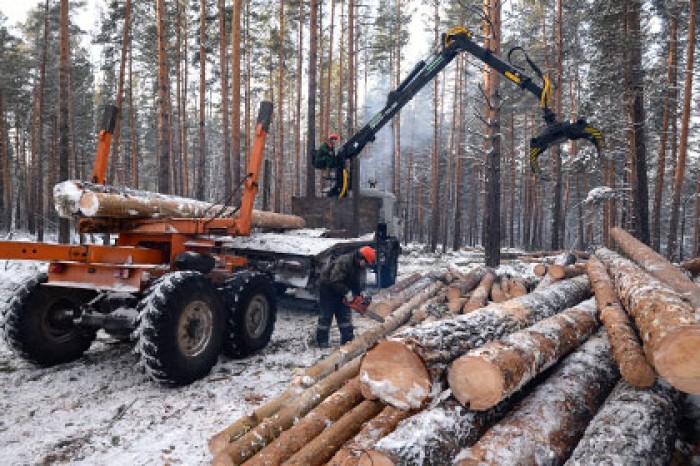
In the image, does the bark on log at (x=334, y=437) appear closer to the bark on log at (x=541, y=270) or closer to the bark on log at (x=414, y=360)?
the bark on log at (x=414, y=360)

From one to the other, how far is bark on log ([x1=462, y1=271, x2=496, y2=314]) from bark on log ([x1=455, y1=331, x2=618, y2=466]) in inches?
143

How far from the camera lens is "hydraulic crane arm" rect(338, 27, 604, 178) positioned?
797 cm

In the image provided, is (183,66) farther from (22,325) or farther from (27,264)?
(22,325)

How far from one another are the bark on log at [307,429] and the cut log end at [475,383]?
3.32 feet

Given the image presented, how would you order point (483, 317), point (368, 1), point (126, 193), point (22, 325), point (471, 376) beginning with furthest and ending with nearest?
1. point (368, 1)
2. point (126, 193)
3. point (22, 325)
4. point (483, 317)
5. point (471, 376)

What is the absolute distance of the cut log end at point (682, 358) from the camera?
2.27 meters

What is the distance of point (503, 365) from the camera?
2.53m

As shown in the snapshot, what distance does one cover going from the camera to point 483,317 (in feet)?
11.8

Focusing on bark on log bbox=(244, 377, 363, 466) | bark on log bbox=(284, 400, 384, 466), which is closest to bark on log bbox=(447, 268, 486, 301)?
bark on log bbox=(244, 377, 363, 466)

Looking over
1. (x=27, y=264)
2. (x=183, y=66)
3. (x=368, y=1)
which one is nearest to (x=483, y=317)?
(x=27, y=264)

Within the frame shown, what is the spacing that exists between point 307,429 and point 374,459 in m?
0.94

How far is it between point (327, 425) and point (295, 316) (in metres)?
5.48

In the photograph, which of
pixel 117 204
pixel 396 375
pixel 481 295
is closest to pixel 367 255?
pixel 481 295

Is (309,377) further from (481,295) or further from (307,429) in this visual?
(481,295)
